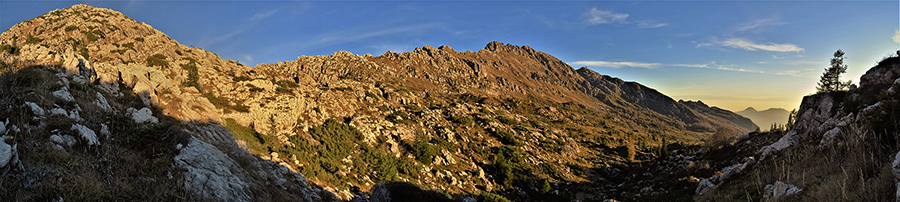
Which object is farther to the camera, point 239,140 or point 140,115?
point 239,140

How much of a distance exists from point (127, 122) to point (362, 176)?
14548mm

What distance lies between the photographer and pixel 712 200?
44.7ft

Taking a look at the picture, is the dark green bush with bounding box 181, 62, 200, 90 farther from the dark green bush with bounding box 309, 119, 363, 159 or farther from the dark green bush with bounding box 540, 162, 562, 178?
the dark green bush with bounding box 540, 162, 562, 178

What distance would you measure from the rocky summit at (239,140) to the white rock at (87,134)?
0.08 metres

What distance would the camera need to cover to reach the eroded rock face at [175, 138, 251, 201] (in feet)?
31.7

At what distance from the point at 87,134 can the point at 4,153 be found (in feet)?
13.1

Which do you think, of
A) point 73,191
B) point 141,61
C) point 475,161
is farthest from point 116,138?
point 475,161

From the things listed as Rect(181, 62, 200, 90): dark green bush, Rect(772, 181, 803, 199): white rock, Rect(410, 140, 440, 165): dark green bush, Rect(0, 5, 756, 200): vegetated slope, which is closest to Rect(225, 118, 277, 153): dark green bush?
Rect(0, 5, 756, 200): vegetated slope

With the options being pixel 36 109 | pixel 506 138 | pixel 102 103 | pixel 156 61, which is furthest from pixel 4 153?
pixel 506 138

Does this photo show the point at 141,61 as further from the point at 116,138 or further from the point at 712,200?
the point at 712,200

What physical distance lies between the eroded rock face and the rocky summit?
74 millimetres

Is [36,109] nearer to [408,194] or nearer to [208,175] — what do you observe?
[208,175]

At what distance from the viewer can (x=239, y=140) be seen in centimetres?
2027

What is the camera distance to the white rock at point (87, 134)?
9.41 metres
